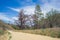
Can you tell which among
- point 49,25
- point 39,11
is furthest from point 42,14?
point 49,25

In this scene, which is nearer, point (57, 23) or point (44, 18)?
point (57, 23)

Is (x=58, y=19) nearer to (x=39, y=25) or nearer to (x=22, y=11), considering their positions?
(x=39, y=25)

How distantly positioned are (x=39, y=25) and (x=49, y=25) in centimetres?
260

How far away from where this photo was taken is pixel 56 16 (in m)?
36.4

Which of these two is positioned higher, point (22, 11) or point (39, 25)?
point (22, 11)

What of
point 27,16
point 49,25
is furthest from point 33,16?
point 49,25

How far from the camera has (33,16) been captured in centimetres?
3519

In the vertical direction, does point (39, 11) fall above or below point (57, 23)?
above

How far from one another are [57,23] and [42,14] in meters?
4.54

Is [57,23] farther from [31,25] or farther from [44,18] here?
[31,25]

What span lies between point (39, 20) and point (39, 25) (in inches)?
57.1

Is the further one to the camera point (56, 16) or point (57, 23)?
point (56, 16)

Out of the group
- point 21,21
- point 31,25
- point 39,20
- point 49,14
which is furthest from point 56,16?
point 21,21

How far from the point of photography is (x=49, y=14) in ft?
121
